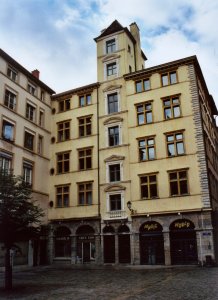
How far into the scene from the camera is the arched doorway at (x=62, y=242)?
3553 cm

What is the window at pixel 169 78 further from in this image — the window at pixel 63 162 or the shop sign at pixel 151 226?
the shop sign at pixel 151 226

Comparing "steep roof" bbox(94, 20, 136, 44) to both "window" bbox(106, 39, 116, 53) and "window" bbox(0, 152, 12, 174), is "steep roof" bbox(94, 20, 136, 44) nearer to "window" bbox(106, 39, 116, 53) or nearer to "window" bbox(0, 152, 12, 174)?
"window" bbox(106, 39, 116, 53)

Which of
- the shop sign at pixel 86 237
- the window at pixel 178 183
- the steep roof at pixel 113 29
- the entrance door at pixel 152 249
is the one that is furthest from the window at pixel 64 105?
the entrance door at pixel 152 249

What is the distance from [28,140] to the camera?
36594 mm

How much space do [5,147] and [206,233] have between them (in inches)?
795

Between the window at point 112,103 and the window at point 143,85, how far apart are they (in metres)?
2.72

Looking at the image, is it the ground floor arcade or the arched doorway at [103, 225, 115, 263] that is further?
the arched doorway at [103, 225, 115, 263]

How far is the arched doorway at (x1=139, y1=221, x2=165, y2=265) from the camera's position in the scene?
102ft

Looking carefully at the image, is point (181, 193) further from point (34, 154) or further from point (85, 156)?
point (34, 154)

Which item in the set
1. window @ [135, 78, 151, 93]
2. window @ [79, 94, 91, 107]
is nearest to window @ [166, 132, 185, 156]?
window @ [135, 78, 151, 93]

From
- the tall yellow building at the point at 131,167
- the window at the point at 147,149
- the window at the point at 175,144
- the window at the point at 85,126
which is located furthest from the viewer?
the window at the point at 85,126

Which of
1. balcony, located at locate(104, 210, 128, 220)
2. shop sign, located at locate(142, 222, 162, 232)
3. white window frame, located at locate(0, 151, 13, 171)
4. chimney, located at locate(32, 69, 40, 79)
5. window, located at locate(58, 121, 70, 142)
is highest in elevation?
chimney, located at locate(32, 69, 40, 79)

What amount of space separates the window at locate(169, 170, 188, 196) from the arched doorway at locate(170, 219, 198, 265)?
2.60 meters

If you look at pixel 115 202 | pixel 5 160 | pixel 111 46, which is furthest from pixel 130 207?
pixel 111 46
